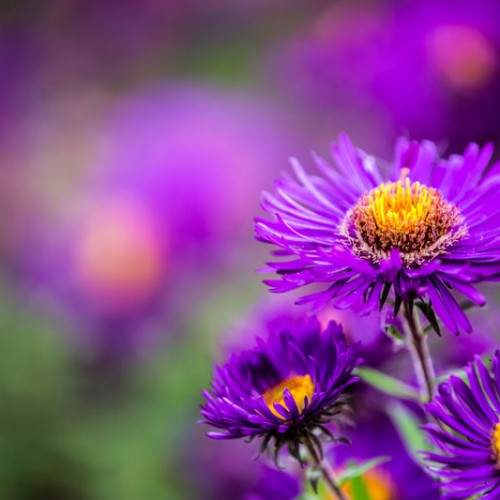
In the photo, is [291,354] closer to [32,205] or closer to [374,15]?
[374,15]

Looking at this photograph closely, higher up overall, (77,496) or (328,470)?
(77,496)

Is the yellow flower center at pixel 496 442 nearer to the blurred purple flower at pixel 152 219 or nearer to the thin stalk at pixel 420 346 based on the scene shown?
the thin stalk at pixel 420 346

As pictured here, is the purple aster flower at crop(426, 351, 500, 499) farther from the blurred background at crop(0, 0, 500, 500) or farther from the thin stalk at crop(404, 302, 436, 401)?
the blurred background at crop(0, 0, 500, 500)

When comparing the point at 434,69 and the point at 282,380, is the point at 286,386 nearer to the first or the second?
the point at 282,380

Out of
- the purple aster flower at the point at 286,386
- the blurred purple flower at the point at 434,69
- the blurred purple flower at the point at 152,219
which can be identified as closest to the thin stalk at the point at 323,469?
the purple aster flower at the point at 286,386

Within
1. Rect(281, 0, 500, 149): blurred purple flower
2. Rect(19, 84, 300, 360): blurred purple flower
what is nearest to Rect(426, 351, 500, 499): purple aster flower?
Rect(281, 0, 500, 149): blurred purple flower

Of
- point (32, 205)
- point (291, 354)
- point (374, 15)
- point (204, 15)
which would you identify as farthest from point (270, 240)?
point (204, 15)
